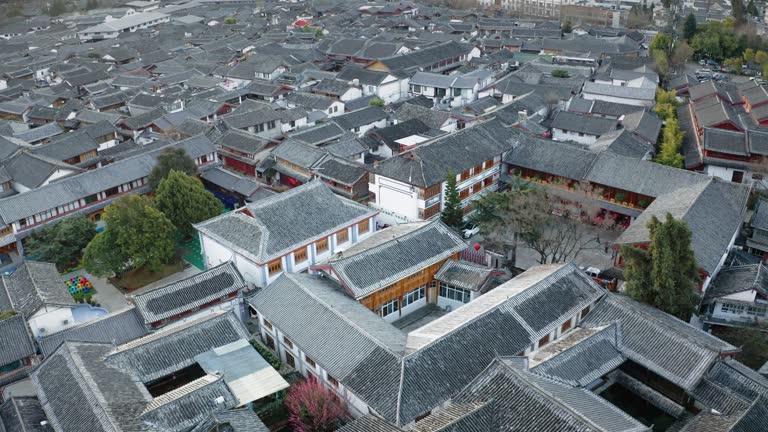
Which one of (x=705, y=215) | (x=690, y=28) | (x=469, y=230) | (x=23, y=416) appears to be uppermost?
(x=690, y=28)

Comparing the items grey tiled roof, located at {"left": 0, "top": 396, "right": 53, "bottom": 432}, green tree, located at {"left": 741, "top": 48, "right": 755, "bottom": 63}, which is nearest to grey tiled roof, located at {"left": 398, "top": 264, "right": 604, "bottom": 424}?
grey tiled roof, located at {"left": 0, "top": 396, "right": 53, "bottom": 432}

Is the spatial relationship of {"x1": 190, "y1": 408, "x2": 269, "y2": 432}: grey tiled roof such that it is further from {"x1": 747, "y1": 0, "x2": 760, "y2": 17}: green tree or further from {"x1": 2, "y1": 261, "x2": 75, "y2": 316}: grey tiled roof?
{"x1": 747, "y1": 0, "x2": 760, "y2": 17}: green tree

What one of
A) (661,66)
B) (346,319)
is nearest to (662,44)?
(661,66)

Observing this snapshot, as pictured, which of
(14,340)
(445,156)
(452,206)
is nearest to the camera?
(14,340)

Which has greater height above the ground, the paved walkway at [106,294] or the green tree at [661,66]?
the green tree at [661,66]

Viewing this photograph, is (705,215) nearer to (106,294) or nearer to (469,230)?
(469,230)

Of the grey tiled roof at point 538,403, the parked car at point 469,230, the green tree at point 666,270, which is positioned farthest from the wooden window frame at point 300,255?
the green tree at point 666,270

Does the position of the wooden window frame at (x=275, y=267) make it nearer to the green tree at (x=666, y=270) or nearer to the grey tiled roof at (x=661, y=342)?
the grey tiled roof at (x=661, y=342)
